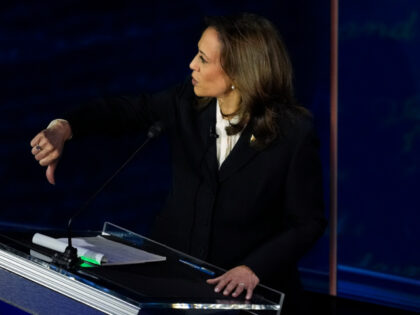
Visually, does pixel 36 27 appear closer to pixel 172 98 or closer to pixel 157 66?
pixel 157 66

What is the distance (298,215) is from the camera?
6.26ft

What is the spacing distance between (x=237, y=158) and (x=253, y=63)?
273 millimetres

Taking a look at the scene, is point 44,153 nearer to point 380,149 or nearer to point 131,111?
point 131,111

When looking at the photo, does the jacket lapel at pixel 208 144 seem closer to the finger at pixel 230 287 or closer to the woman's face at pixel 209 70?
the woman's face at pixel 209 70

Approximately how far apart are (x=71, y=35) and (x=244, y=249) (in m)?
1.50

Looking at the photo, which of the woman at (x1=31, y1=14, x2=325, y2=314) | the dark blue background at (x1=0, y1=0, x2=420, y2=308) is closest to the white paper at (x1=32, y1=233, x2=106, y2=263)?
the woman at (x1=31, y1=14, x2=325, y2=314)

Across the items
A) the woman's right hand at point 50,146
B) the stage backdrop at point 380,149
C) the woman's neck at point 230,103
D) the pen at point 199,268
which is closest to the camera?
the pen at point 199,268

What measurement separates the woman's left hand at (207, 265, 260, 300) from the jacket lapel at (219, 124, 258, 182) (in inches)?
17.9

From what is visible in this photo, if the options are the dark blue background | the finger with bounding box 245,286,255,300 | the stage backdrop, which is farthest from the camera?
the stage backdrop

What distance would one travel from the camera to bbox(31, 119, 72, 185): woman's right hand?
1720 mm

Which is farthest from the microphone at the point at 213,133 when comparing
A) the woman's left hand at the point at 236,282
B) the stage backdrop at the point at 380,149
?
the stage backdrop at the point at 380,149

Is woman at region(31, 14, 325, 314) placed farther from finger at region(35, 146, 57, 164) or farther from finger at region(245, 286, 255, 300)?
finger at region(245, 286, 255, 300)

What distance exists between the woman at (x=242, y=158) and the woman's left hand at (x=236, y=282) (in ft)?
1.11

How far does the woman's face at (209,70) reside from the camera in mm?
1997
